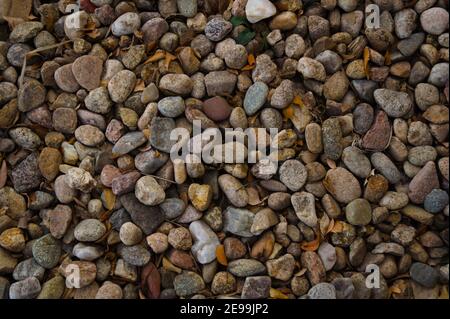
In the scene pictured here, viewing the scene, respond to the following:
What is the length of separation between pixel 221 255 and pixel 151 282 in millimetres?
169

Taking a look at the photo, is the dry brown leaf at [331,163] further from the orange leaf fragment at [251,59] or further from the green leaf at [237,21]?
the green leaf at [237,21]

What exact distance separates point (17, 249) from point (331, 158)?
0.78 m

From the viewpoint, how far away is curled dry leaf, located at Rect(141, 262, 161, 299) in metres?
1.15

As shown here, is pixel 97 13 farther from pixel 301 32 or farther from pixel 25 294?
pixel 25 294

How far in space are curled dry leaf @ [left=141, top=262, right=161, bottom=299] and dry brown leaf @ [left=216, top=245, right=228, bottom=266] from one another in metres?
0.14

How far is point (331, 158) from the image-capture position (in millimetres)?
1240

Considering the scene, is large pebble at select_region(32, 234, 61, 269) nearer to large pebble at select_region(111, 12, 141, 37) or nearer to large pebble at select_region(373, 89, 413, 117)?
large pebble at select_region(111, 12, 141, 37)

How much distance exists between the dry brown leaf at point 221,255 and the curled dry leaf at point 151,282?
0.47 ft

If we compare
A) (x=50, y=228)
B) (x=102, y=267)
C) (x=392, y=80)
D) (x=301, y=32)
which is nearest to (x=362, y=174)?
(x=392, y=80)

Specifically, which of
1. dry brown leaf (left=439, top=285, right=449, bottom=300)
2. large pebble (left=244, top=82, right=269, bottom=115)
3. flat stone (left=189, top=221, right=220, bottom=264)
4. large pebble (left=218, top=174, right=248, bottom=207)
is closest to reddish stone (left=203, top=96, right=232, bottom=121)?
large pebble (left=244, top=82, right=269, bottom=115)

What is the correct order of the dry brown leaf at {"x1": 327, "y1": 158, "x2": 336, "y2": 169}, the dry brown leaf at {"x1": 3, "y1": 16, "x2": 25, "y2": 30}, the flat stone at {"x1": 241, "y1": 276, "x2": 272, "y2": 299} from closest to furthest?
the flat stone at {"x1": 241, "y1": 276, "x2": 272, "y2": 299}
the dry brown leaf at {"x1": 327, "y1": 158, "x2": 336, "y2": 169}
the dry brown leaf at {"x1": 3, "y1": 16, "x2": 25, "y2": 30}

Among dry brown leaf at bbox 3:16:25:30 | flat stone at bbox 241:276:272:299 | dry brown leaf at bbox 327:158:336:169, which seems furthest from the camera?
dry brown leaf at bbox 3:16:25:30

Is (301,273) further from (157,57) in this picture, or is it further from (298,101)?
(157,57)

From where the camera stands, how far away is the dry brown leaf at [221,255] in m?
1.17
